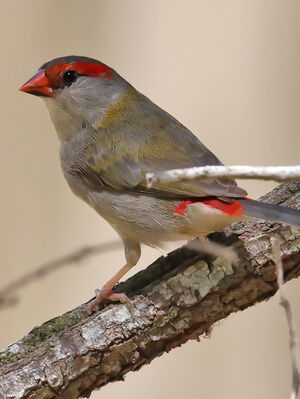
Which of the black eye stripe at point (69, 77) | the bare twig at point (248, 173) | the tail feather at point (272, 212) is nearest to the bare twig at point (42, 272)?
the bare twig at point (248, 173)

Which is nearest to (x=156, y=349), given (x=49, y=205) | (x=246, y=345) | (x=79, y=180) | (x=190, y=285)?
(x=190, y=285)

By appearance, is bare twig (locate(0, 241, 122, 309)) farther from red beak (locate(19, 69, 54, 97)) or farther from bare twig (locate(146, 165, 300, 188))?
red beak (locate(19, 69, 54, 97))

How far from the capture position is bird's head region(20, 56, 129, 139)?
3.72 metres

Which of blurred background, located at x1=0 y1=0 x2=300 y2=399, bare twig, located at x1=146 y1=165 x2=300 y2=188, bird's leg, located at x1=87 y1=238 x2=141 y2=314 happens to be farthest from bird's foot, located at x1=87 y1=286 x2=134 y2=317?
blurred background, located at x1=0 y1=0 x2=300 y2=399

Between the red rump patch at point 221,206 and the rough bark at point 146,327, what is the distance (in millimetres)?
126

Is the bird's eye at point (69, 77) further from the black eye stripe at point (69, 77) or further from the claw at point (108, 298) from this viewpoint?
the claw at point (108, 298)

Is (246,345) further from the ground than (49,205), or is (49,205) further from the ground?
(49,205)

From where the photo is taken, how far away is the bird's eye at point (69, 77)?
3791mm

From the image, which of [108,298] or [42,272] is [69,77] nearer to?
[108,298]

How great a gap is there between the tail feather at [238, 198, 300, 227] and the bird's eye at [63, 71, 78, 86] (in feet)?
4.15

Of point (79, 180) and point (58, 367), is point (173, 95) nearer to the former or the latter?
point (79, 180)

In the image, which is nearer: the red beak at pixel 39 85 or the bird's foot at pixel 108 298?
the bird's foot at pixel 108 298

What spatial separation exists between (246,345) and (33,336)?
173 centimetres

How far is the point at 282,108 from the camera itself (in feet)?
15.3
